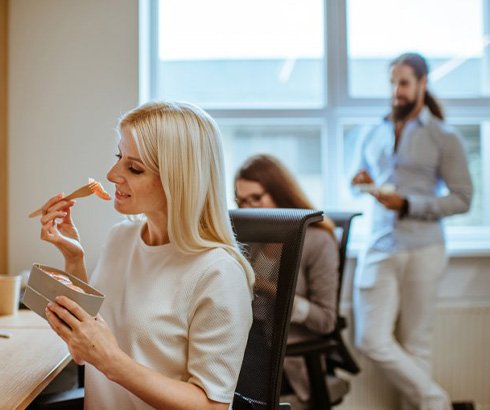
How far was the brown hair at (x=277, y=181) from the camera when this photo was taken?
2.32 metres

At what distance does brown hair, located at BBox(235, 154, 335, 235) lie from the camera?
232cm

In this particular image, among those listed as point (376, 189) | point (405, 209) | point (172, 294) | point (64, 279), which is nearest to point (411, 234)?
point (405, 209)

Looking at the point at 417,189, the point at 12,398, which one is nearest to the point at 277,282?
the point at 12,398

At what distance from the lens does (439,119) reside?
2.90 meters

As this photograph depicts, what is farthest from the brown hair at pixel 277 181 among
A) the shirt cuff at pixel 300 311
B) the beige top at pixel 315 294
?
the shirt cuff at pixel 300 311

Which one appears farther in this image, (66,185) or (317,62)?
Answer: (317,62)

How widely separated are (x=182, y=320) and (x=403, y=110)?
1917 mm

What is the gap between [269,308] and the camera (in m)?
1.35

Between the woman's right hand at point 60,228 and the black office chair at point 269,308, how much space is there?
1.07ft

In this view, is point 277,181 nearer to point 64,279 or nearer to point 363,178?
point 363,178

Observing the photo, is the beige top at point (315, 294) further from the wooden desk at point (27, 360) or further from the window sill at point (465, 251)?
the window sill at point (465, 251)

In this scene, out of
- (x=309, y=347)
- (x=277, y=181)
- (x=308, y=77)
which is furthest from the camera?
(x=308, y=77)

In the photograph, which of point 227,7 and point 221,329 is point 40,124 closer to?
point 227,7

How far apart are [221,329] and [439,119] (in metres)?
2.02
